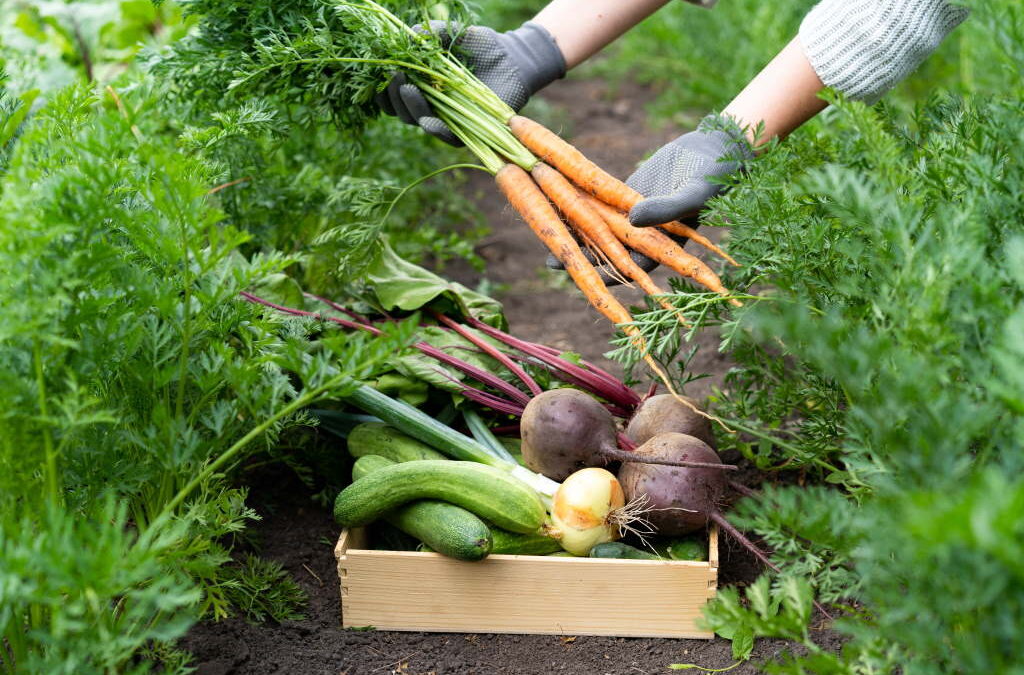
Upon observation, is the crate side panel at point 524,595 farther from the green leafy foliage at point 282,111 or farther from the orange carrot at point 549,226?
the green leafy foliage at point 282,111

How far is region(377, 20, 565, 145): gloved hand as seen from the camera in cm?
321

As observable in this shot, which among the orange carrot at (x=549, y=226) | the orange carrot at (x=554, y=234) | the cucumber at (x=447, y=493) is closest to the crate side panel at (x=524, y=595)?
the cucumber at (x=447, y=493)

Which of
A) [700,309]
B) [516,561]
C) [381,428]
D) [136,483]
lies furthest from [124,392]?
[700,309]

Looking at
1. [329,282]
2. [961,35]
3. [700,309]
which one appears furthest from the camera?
[961,35]

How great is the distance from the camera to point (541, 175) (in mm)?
3039

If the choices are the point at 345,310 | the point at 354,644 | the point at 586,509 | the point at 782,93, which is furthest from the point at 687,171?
the point at 354,644

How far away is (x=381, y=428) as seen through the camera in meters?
2.81

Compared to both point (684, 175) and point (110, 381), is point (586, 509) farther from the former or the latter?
point (110, 381)

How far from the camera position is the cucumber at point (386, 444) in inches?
107

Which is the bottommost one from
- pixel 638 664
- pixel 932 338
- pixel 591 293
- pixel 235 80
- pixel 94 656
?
pixel 638 664

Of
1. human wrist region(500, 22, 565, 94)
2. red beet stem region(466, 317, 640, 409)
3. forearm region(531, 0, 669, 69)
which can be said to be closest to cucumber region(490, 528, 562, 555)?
red beet stem region(466, 317, 640, 409)

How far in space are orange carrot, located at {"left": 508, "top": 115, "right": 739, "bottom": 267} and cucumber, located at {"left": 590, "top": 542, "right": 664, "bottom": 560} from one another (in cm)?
101

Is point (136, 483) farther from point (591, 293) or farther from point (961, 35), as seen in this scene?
point (961, 35)

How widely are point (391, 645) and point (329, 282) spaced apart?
4.58ft
